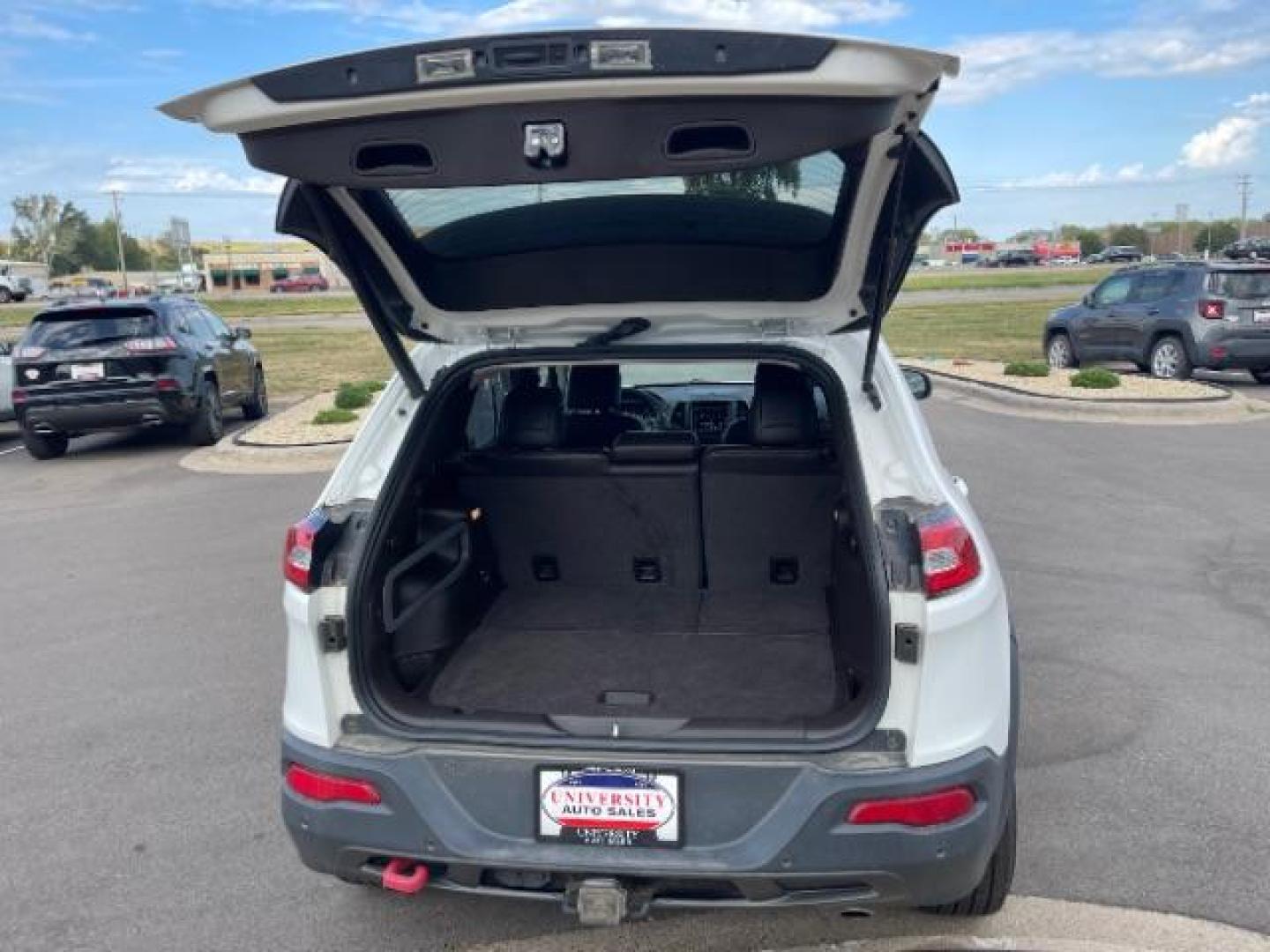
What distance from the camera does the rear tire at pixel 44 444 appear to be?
11.5 metres

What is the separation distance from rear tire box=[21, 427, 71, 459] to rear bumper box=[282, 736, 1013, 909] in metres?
10.4

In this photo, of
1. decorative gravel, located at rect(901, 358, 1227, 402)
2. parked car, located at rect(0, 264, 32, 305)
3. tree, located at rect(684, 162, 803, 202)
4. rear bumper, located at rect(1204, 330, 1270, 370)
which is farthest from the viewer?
parked car, located at rect(0, 264, 32, 305)

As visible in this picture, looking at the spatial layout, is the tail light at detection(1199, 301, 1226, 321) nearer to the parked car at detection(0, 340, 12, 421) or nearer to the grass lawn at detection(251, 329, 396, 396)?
the grass lawn at detection(251, 329, 396, 396)

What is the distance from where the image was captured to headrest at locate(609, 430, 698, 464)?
3.93 meters

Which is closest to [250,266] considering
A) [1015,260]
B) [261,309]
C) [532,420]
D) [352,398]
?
[261,309]

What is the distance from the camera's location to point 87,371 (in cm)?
1102

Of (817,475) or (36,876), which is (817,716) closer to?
(817,475)

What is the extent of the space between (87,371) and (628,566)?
8.89m

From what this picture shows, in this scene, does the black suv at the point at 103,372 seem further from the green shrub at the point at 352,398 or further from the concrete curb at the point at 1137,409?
the concrete curb at the point at 1137,409

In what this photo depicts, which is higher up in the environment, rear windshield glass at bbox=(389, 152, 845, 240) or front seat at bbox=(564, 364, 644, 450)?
rear windshield glass at bbox=(389, 152, 845, 240)

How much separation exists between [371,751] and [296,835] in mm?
294

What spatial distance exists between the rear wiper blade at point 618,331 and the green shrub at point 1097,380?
10.9 m

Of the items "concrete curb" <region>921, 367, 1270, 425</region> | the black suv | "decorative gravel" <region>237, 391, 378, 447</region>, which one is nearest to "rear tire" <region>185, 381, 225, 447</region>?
the black suv

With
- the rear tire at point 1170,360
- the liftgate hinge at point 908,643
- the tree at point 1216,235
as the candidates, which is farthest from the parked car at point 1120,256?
the liftgate hinge at point 908,643
